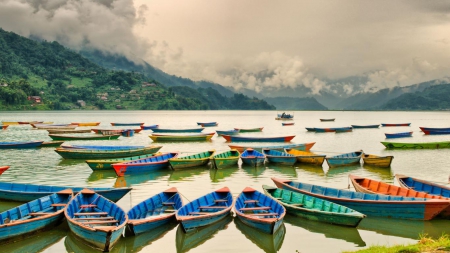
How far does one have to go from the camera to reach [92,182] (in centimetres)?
2639

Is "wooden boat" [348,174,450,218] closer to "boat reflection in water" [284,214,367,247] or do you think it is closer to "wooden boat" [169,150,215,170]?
"boat reflection in water" [284,214,367,247]

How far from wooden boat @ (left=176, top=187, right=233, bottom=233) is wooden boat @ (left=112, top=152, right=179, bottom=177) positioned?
10993 millimetres

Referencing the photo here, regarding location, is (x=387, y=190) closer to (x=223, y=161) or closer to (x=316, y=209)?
(x=316, y=209)

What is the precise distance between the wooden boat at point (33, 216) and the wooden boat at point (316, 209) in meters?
9.92

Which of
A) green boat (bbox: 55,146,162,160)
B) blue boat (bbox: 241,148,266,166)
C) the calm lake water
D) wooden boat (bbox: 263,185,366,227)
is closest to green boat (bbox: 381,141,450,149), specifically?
the calm lake water

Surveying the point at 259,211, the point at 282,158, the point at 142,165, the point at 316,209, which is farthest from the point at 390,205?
the point at 142,165

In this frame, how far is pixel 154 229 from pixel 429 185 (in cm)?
1462

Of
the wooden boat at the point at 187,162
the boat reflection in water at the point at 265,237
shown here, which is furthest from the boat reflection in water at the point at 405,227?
the wooden boat at the point at 187,162

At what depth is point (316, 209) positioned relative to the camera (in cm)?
1689

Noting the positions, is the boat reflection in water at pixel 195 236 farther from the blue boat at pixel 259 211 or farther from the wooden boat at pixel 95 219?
the wooden boat at pixel 95 219

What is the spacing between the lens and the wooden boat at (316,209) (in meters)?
15.4

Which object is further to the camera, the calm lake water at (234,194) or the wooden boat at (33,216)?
the calm lake water at (234,194)

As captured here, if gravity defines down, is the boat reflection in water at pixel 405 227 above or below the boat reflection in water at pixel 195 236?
above

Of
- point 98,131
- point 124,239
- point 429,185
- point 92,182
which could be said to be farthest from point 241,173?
point 98,131
